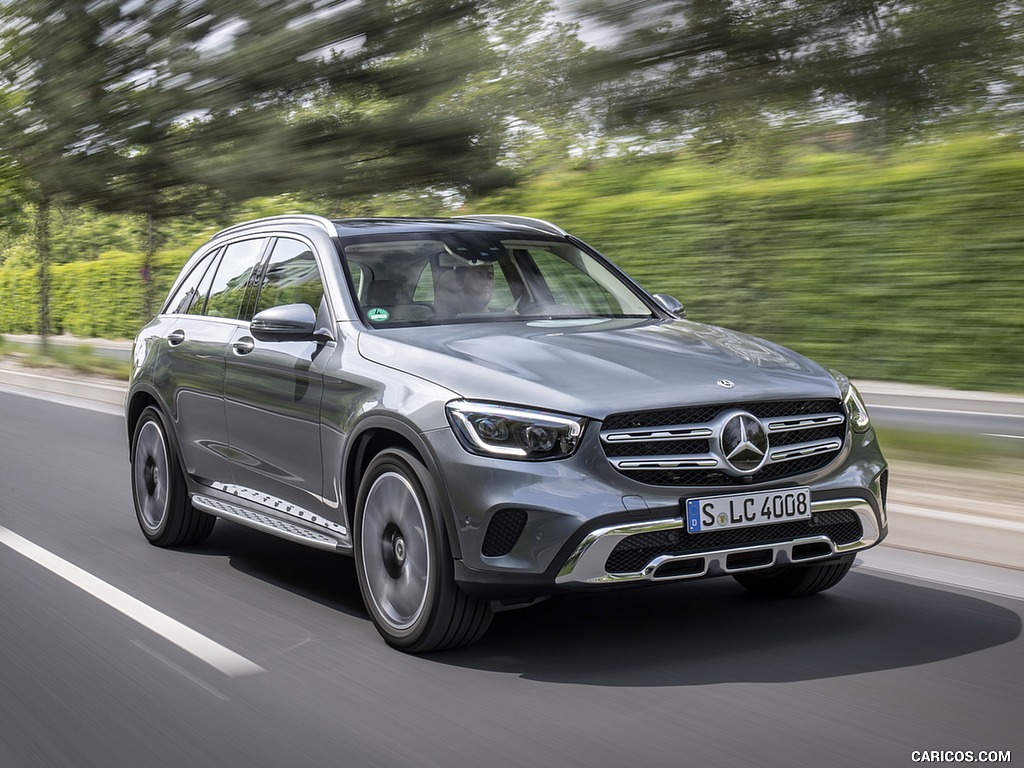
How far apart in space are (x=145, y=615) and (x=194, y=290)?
2290mm

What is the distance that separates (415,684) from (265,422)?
182 cm

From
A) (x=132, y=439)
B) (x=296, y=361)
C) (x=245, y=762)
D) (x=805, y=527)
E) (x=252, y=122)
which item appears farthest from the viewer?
(x=252, y=122)

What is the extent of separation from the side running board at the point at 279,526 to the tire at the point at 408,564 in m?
0.22

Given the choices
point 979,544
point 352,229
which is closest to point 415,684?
point 352,229

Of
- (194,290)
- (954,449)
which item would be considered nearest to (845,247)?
(954,449)

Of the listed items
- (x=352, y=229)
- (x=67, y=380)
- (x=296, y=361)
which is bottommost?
(x=67, y=380)

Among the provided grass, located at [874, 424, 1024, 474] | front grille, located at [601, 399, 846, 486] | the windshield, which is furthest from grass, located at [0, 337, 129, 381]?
front grille, located at [601, 399, 846, 486]

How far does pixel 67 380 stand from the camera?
19578 mm

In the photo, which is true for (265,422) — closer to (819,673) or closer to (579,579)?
(579,579)

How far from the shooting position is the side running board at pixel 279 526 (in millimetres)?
5605

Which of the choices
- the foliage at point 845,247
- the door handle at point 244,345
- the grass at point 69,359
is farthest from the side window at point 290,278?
the grass at point 69,359

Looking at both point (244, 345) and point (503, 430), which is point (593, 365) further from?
point (244, 345)

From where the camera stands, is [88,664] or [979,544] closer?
[88,664]

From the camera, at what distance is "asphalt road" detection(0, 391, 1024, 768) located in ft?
13.1
